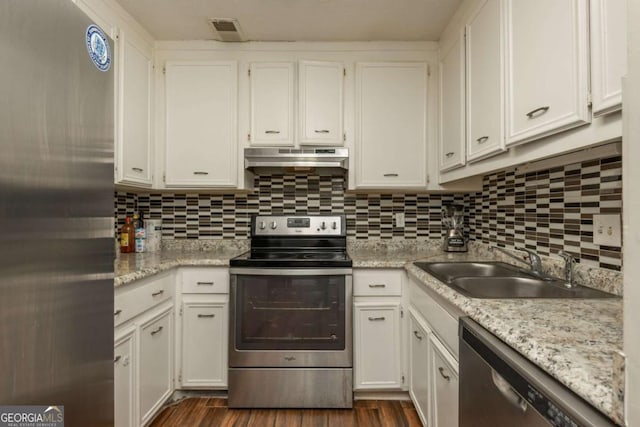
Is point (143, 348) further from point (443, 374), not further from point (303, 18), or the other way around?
point (303, 18)

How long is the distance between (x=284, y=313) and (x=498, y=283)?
3.66 feet

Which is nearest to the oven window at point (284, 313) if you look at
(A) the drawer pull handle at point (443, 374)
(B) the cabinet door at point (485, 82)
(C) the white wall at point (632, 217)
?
(A) the drawer pull handle at point (443, 374)

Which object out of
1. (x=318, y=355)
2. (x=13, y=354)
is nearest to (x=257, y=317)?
(x=318, y=355)

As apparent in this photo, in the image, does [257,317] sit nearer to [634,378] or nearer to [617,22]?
[634,378]

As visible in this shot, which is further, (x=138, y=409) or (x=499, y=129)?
(x=138, y=409)

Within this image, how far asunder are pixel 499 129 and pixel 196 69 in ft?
6.09

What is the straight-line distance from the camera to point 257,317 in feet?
6.12

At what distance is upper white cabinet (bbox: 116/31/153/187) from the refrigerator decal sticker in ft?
3.40

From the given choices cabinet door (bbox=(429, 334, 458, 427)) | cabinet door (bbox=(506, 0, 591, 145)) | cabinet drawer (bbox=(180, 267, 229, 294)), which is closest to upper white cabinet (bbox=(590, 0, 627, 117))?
cabinet door (bbox=(506, 0, 591, 145))

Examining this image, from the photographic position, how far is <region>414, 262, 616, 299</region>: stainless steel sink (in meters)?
1.21

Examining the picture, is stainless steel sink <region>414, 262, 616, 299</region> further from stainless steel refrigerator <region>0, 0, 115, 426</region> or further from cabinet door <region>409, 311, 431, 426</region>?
stainless steel refrigerator <region>0, 0, 115, 426</region>

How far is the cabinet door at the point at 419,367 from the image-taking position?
5.13 ft

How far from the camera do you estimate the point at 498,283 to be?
4.91ft

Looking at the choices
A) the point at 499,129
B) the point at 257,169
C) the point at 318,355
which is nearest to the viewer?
the point at 499,129
